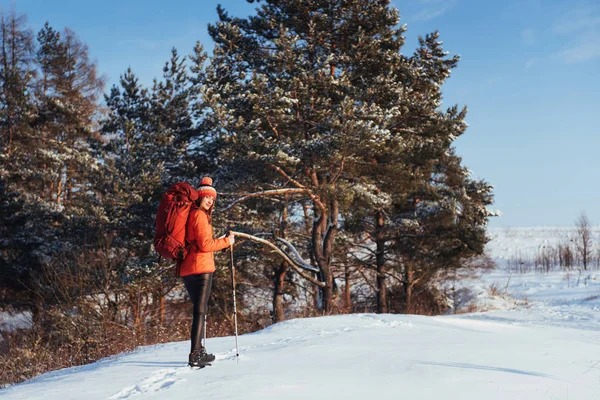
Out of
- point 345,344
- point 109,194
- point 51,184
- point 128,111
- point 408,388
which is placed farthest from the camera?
point 51,184

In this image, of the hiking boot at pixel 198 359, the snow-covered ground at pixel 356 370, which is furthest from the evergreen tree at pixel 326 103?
the hiking boot at pixel 198 359

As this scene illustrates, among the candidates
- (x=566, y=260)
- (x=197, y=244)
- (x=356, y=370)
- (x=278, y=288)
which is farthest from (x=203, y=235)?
(x=566, y=260)

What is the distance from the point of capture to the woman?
17.5ft

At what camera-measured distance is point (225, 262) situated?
1752 centimetres

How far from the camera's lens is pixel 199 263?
5.38 m

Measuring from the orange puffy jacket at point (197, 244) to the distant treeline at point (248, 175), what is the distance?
5.84 metres

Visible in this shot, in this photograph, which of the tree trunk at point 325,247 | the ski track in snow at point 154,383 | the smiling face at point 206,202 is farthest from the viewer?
the tree trunk at point 325,247

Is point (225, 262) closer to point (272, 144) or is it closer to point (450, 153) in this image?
point (272, 144)

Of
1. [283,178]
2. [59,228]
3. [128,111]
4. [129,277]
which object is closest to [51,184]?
[59,228]

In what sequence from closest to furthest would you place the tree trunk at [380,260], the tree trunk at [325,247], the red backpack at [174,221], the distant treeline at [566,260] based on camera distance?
the red backpack at [174,221]
the tree trunk at [325,247]
the tree trunk at [380,260]
the distant treeline at [566,260]

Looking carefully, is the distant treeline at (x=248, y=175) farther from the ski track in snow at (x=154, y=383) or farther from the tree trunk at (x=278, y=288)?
the ski track in snow at (x=154, y=383)

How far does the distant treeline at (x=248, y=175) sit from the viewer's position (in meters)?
14.5

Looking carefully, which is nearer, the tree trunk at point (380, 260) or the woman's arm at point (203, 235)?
the woman's arm at point (203, 235)

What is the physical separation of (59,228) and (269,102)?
10.8 meters
